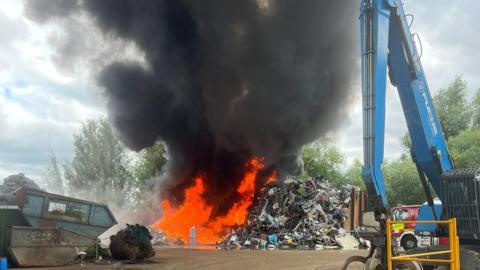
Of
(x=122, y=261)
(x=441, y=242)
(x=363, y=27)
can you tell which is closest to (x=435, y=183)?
(x=441, y=242)

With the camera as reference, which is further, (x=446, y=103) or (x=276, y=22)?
(x=446, y=103)

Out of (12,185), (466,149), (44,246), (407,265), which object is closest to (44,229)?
(44,246)

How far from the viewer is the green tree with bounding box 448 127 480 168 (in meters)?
38.9

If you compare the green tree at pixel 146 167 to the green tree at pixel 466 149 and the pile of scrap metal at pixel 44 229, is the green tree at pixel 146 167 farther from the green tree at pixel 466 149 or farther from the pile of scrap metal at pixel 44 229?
the green tree at pixel 466 149

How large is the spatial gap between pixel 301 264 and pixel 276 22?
1482 cm

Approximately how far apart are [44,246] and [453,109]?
45.8 m

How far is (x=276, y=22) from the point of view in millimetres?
25406

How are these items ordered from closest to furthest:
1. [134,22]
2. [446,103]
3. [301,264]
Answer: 1. [301,264]
2. [134,22]
3. [446,103]

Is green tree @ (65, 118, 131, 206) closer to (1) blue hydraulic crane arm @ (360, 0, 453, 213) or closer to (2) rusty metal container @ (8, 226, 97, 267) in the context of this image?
(2) rusty metal container @ (8, 226, 97, 267)

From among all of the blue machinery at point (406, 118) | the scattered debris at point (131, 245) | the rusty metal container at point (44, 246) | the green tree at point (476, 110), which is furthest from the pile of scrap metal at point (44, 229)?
the green tree at point (476, 110)

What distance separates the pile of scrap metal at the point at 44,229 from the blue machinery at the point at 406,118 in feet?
32.0

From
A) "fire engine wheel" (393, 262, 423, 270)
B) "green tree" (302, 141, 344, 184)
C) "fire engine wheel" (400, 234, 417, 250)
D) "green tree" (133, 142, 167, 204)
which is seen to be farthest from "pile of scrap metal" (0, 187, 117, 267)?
"green tree" (302, 141, 344, 184)

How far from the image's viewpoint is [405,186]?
42.0 meters

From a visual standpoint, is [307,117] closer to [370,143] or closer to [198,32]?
[198,32]
